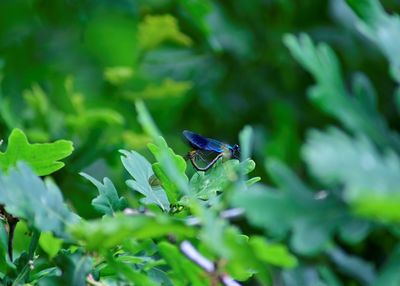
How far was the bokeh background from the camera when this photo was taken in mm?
1896

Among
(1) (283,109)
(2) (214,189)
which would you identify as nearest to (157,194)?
(2) (214,189)

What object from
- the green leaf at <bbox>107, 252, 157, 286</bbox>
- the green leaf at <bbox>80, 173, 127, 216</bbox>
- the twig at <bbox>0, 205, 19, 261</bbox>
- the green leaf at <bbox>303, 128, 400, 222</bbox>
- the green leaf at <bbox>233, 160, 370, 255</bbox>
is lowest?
the twig at <bbox>0, 205, 19, 261</bbox>

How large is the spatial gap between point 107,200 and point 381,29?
29 centimetres

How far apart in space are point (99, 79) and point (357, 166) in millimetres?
1540

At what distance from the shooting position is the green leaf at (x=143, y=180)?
77 cm

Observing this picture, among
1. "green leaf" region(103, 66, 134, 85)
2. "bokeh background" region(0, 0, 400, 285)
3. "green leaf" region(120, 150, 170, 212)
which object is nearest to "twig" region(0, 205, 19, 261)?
"green leaf" region(120, 150, 170, 212)

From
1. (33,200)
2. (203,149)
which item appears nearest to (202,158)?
(203,149)

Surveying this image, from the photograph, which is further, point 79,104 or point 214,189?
point 79,104

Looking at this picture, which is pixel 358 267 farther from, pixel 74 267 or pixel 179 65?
pixel 179 65

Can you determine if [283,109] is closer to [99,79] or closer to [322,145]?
[99,79]

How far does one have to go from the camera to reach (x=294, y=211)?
1.83 ft

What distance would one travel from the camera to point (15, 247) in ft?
3.96

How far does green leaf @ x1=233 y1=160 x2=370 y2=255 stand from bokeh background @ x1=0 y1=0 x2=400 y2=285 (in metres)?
1.14

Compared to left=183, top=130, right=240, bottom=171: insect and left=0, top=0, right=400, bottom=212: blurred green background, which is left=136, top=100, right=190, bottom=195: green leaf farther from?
left=0, top=0, right=400, bottom=212: blurred green background
